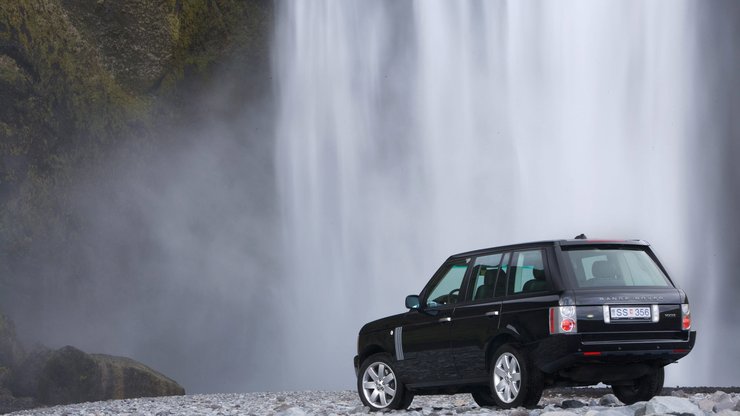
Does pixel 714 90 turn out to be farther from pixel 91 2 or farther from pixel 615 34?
pixel 91 2

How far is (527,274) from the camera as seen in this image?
10844 millimetres

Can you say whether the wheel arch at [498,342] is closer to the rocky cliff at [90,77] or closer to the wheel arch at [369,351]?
the wheel arch at [369,351]

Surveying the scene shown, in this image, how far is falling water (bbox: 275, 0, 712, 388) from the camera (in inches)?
1313

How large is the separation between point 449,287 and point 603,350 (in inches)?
90.1

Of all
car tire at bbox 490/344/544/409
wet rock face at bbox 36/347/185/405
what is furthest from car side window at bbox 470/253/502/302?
wet rock face at bbox 36/347/185/405

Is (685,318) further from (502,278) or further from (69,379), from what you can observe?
(69,379)

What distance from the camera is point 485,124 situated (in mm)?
34750

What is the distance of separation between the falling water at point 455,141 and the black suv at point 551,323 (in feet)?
70.6

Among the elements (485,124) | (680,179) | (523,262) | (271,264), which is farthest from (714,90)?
(523,262)

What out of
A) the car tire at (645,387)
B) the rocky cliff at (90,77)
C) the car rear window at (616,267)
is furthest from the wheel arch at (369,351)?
the rocky cliff at (90,77)

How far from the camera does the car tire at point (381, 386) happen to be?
1243 centimetres

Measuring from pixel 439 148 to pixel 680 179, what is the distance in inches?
308

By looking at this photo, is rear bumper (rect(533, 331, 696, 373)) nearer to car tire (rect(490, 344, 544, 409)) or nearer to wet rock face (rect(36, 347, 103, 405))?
car tire (rect(490, 344, 544, 409))

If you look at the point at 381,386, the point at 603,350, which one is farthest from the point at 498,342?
the point at 381,386
